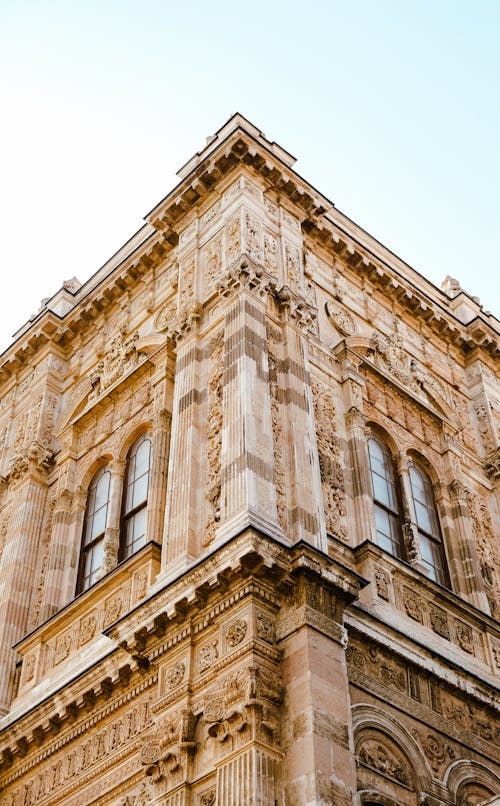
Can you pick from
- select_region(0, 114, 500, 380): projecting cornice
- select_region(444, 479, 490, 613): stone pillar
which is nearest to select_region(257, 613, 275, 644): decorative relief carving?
select_region(444, 479, 490, 613): stone pillar

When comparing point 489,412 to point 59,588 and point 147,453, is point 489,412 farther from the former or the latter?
point 59,588

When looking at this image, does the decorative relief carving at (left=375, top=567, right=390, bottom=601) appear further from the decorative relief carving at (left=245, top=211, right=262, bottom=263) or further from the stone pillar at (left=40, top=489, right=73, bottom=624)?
the decorative relief carving at (left=245, top=211, right=262, bottom=263)

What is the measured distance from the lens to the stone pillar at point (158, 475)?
50.6ft

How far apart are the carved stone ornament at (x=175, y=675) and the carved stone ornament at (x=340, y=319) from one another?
761 cm

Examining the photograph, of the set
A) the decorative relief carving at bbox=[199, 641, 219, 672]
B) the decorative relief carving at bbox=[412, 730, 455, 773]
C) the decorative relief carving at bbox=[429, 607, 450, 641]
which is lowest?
the decorative relief carving at bbox=[412, 730, 455, 773]

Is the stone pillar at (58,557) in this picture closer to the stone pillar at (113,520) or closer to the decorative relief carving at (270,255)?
the stone pillar at (113,520)

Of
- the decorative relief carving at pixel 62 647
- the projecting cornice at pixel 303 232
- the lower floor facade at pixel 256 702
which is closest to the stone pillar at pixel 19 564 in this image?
the decorative relief carving at pixel 62 647

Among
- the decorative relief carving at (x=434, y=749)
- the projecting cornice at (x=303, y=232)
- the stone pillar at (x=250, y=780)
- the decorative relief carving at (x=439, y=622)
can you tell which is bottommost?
the stone pillar at (x=250, y=780)

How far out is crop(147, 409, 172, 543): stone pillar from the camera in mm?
15422

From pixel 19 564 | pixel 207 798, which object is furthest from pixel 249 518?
pixel 19 564

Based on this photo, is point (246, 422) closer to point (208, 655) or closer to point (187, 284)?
point (208, 655)

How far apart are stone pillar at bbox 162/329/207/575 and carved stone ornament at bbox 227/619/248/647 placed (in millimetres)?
1460

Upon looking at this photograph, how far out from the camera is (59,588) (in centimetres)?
1702

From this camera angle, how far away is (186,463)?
14836 millimetres
